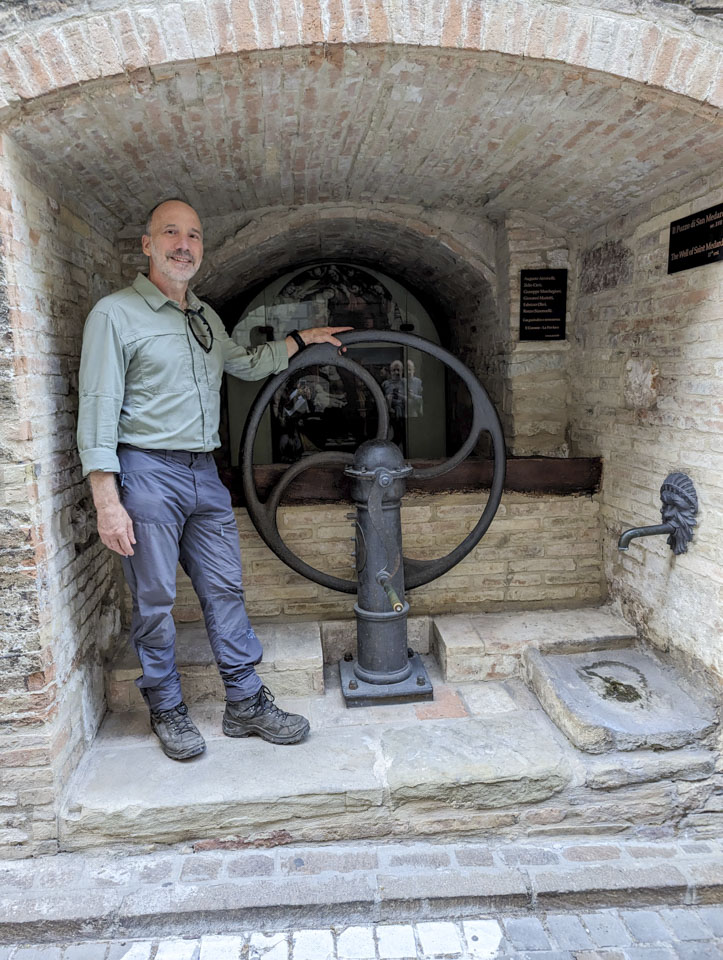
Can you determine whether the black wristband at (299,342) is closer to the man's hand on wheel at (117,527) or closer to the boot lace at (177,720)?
the man's hand on wheel at (117,527)

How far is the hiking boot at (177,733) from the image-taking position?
288 centimetres

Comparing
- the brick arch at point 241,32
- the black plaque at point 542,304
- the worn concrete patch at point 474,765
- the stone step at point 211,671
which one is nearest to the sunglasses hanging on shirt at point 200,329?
the brick arch at point 241,32

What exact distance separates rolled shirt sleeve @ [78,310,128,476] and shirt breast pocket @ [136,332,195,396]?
0.12 meters

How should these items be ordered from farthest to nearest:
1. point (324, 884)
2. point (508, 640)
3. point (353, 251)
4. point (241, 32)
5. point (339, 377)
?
point (339, 377) < point (353, 251) < point (508, 640) < point (324, 884) < point (241, 32)

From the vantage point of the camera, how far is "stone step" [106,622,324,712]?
3.27m

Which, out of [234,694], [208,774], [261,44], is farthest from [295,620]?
[261,44]

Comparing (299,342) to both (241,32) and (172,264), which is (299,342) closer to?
(172,264)

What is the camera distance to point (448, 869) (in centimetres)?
256

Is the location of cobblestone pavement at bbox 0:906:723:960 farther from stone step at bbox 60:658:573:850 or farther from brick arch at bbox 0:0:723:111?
brick arch at bbox 0:0:723:111

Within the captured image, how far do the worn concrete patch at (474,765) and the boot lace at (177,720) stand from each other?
0.85 metres

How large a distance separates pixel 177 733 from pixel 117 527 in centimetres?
95

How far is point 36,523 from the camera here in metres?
2.54

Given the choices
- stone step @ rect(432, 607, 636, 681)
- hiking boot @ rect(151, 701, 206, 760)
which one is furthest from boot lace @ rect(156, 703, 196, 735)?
stone step @ rect(432, 607, 636, 681)

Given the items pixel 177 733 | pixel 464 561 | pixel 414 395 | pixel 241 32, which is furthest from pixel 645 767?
pixel 414 395
